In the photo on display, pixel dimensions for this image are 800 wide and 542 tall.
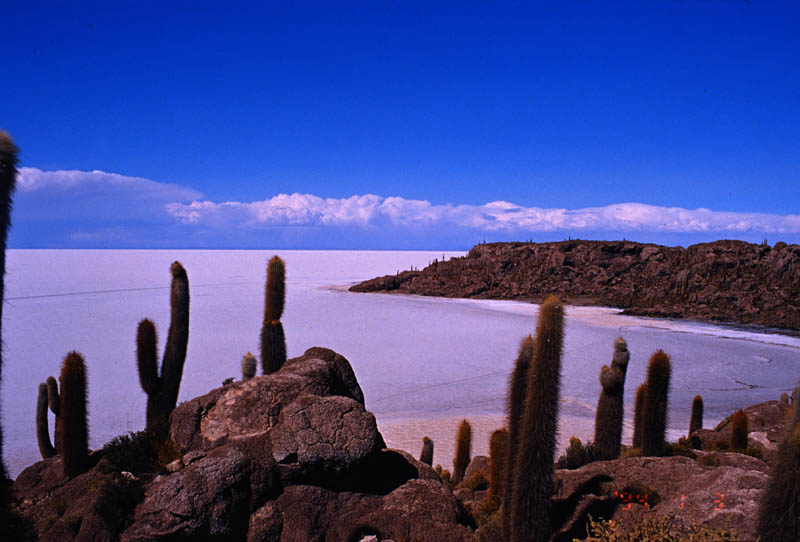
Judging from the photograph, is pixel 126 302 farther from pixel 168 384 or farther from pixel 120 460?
pixel 120 460

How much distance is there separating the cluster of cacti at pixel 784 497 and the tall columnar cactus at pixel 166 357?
8.65 meters

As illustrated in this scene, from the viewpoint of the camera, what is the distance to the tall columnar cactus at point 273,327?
9273 mm

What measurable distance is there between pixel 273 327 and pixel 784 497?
748 centimetres

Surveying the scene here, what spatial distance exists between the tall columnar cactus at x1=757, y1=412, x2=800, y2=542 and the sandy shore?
24.2 ft

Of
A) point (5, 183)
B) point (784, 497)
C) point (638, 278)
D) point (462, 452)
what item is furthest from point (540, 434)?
point (638, 278)

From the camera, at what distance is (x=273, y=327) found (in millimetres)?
9344

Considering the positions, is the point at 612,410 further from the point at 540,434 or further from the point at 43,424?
the point at 43,424

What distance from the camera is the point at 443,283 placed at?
2195 inches

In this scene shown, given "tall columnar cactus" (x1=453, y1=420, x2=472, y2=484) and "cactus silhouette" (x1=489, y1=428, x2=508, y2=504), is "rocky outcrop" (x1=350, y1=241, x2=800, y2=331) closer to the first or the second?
"tall columnar cactus" (x1=453, y1=420, x2=472, y2=484)

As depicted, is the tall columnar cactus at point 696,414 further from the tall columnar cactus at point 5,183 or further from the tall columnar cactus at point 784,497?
the tall columnar cactus at point 5,183

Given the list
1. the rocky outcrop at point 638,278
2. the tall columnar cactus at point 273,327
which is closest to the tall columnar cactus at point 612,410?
the tall columnar cactus at point 273,327

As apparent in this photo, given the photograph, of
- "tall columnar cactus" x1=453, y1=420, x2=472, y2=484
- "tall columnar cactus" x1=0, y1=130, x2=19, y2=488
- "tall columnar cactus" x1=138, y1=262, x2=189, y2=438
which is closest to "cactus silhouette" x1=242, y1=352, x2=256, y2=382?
"tall columnar cactus" x1=138, y1=262, x2=189, y2=438

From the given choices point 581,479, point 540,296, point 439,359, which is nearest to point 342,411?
point 581,479

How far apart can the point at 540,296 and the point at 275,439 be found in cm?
4572
